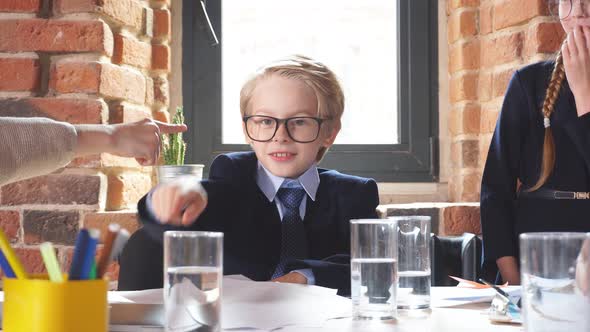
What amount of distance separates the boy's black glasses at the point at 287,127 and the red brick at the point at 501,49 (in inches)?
31.6

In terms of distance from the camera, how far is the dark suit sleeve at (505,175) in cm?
189

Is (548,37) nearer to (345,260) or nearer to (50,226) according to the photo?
(345,260)

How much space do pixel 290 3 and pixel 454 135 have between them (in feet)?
2.15

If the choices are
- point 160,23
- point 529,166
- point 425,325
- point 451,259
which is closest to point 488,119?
point 529,166

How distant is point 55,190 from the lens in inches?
81.0

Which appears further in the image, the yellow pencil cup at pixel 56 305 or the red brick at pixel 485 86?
the red brick at pixel 485 86

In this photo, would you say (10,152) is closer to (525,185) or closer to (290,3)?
(525,185)

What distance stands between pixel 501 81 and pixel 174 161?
0.94m

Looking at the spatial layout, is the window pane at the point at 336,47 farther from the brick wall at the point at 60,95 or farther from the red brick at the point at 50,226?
the red brick at the point at 50,226

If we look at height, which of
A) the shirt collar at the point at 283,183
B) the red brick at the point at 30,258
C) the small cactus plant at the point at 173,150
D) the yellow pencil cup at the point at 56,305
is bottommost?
the red brick at the point at 30,258

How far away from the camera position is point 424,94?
8.13ft

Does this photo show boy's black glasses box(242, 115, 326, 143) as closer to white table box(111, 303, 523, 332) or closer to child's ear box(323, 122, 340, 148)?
child's ear box(323, 122, 340, 148)

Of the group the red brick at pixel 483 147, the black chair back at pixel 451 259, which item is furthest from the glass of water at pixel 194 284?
the red brick at pixel 483 147

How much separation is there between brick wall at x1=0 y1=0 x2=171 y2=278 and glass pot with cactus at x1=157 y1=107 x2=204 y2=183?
0.46ft
